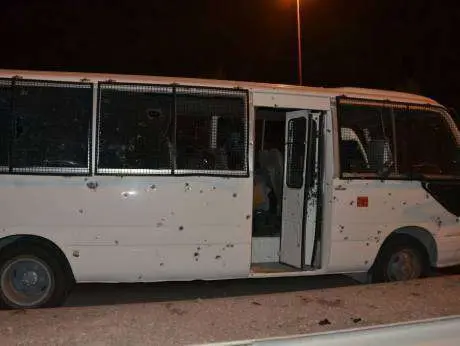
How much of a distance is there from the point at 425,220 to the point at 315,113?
1.96 metres

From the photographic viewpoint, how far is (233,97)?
631 centimetres

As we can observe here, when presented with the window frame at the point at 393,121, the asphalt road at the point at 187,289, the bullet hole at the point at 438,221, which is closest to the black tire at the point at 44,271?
the asphalt road at the point at 187,289

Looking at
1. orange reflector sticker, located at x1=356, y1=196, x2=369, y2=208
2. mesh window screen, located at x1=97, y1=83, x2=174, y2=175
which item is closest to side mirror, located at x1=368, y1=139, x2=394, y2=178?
orange reflector sticker, located at x1=356, y1=196, x2=369, y2=208

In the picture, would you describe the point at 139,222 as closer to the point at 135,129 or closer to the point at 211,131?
the point at 135,129

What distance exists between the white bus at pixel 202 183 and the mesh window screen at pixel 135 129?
0.01 m

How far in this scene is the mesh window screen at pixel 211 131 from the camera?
20.1 feet

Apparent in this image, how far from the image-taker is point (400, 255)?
7219mm

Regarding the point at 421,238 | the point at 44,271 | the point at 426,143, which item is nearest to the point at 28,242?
the point at 44,271

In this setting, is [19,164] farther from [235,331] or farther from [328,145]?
[328,145]

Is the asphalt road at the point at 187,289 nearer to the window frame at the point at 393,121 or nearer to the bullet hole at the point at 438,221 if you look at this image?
the bullet hole at the point at 438,221

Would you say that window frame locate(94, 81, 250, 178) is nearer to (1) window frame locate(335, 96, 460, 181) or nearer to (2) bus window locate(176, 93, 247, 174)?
(2) bus window locate(176, 93, 247, 174)

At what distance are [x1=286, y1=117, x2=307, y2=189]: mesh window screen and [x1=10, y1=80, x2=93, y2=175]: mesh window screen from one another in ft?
8.50

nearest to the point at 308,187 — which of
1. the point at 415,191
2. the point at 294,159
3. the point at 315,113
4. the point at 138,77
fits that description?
the point at 294,159

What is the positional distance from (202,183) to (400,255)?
9.39ft
